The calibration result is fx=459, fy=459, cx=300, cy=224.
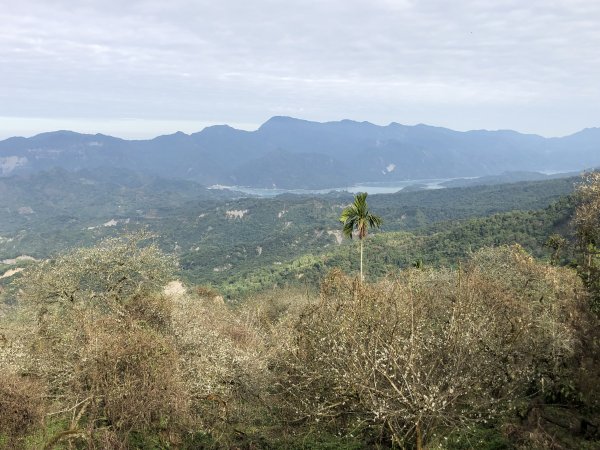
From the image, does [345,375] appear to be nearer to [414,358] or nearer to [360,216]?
[414,358]

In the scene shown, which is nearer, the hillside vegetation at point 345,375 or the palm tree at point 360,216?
the hillside vegetation at point 345,375

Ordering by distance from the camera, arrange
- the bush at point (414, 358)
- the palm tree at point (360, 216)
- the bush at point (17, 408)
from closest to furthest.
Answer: the bush at point (414, 358), the bush at point (17, 408), the palm tree at point (360, 216)

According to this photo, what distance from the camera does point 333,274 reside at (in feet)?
62.6

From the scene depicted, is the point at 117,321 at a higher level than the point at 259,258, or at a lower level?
higher

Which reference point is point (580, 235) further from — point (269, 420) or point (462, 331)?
point (269, 420)

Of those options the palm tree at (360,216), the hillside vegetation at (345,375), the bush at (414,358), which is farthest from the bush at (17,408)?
the palm tree at (360,216)

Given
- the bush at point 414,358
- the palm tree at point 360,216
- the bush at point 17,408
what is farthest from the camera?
the palm tree at point 360,216

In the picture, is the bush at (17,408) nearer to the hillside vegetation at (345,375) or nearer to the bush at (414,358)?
the hillside vegetation at (345,375)

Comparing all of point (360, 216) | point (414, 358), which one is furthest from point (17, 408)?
point (360, 216)

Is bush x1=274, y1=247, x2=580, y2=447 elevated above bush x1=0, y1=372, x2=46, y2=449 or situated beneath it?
elevated above

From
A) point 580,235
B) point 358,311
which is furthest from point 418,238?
point 358,311

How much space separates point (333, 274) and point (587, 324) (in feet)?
31.0

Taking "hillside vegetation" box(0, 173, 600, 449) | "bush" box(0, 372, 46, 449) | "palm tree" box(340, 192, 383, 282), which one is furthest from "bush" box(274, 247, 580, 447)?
"palm tree" box(340, 192, 383, 282)

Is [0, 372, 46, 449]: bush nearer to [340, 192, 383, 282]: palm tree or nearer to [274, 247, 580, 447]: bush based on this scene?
[274, 247, 580, 447]: bush
